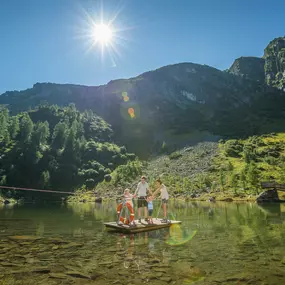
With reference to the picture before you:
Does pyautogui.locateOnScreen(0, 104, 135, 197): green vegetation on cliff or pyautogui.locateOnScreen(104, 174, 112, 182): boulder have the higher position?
pyautogui.locateOnScreen(0, 104, 135, 197): green vegetation on cliff

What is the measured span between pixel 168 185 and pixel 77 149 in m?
72.8

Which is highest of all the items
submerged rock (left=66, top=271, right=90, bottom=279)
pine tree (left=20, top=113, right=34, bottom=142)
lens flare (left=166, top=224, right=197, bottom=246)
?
pine tree (left=20, top=113, right=34, bottom=142)

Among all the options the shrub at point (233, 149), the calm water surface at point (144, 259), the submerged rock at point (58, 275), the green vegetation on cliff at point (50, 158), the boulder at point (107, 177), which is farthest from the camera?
the shrub at point (233, 149)

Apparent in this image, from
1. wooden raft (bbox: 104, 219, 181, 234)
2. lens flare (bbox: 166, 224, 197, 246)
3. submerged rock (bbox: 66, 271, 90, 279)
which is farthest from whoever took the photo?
wooden raft (bbox: 104, 219, 181, 234)

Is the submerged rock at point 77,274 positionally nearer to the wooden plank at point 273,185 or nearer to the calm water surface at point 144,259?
the calm water surface at point 144,259

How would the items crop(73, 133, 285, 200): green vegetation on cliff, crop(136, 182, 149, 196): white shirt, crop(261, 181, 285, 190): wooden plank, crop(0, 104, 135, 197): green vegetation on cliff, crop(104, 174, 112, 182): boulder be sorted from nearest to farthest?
crop(136, 182, 149, 196): white shirt < crop(261, 181, 285, 190): wooden plank < crop(73, 133, 285, 200): green vegetation on cliff < crop(0, 104, 135, 197): green vegetation on cliff < crop(104, 174, 112, 182): boulder

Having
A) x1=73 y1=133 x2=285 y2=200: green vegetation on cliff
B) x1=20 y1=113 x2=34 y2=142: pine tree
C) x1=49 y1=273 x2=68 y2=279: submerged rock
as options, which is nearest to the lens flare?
x1=49 y1=273 x2=68 y2=279: submerged rock

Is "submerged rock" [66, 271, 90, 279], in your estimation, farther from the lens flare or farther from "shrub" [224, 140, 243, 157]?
"shrub" [224, 140, 243, 157]

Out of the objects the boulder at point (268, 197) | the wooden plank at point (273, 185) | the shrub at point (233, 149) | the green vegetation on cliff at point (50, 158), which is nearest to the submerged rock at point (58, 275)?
the boulder at point (268, 197)

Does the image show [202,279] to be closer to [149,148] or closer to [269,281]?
[269,281]

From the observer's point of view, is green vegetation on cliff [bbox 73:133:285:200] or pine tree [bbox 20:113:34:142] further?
pine tree [bbox 20:113:34:142]

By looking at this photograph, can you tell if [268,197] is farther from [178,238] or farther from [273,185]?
[178,238]

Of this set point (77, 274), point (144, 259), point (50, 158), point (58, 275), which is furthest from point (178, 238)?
point (50, 158)

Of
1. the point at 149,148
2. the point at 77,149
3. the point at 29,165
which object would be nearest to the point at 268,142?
the point at 149,148
